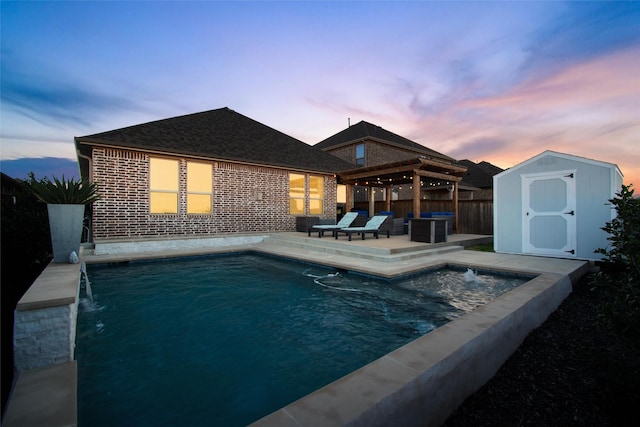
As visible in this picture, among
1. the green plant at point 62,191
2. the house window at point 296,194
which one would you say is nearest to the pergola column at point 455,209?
the house window at point 296,194

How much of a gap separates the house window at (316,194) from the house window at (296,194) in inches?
21.2

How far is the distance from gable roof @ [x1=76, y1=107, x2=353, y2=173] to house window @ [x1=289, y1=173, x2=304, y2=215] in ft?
2.13

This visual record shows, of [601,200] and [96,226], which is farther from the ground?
[601,200]

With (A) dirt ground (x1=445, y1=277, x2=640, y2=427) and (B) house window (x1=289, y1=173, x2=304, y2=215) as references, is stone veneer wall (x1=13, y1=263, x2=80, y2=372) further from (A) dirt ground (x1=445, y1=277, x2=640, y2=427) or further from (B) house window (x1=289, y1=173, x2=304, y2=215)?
(B) house window (x1=289, y1=173, x2=304, y2=215)

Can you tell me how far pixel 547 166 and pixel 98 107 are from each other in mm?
19891

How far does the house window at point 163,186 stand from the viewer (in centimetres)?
994

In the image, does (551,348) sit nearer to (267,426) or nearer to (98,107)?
(267,426)

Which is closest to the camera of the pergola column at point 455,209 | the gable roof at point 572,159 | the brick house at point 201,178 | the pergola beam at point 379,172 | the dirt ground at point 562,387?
the dirt ground at point 562,387

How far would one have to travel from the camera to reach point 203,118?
528 inches

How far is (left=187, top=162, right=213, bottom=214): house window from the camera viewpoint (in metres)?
10.7

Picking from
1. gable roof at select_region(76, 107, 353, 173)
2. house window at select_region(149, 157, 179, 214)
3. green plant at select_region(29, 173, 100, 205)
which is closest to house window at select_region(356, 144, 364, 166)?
gable roof at select_region(76, 107, 353, 173)

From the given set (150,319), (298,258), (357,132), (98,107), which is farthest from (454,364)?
(357,132)

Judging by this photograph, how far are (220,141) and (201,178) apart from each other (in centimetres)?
211

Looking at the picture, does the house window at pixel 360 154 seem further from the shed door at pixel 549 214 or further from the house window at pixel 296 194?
the shed door at pixel 549 214
